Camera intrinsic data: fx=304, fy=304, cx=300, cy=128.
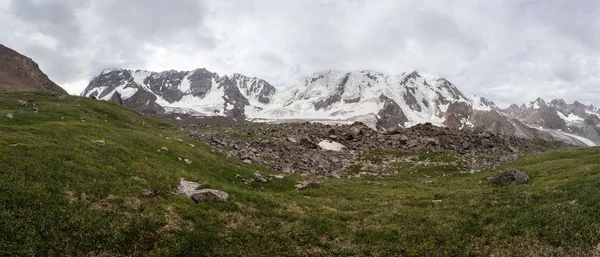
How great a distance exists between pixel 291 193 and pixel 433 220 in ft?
44.1

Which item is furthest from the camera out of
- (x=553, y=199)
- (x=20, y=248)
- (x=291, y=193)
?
(x=291, y=193)

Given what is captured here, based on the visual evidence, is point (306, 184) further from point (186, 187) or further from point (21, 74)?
point (21, 74)

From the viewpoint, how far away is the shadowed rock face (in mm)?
137712

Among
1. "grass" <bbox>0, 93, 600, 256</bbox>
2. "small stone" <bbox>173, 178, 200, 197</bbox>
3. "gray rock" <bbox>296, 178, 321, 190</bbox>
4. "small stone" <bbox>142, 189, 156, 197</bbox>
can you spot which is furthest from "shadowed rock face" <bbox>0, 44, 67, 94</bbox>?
"small stone" <bbox>142, 189, 156, 197</bbox>

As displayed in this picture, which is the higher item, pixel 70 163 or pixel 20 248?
pixel 70 163

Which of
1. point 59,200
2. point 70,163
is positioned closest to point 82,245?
point 59,200

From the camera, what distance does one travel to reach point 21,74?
148 meters

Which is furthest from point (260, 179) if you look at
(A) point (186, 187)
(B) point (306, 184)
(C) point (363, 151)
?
(C) point (363, 151)

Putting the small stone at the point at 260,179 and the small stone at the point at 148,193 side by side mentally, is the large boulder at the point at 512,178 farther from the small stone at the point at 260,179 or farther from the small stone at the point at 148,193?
the small stone at the point at 148,193

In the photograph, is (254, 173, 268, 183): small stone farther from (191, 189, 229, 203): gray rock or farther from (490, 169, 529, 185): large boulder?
(490, 169, 529, 185): large boulder

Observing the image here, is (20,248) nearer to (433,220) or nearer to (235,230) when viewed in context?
(235,230)

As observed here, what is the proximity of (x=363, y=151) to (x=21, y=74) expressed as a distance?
172 meters

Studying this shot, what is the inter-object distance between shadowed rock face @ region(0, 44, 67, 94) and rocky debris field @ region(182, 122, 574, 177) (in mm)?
121716

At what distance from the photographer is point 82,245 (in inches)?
524
